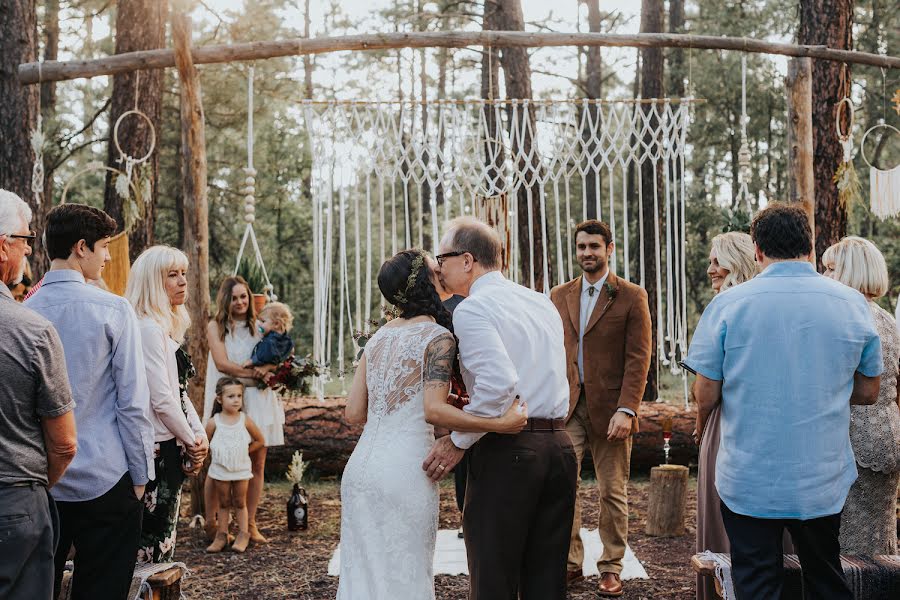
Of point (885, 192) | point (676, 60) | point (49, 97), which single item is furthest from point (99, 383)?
point (676, 60)

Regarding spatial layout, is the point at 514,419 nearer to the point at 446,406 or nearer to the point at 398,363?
the point at 446,406

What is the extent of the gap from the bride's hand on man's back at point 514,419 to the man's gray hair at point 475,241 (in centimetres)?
47

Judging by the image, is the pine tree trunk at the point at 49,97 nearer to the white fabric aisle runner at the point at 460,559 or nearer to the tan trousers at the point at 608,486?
the white fabric aisle runner at the point at 460,559

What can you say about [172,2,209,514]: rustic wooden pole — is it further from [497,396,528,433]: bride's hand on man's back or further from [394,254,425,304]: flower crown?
[497,396,528,433]: bride's hand on man's back

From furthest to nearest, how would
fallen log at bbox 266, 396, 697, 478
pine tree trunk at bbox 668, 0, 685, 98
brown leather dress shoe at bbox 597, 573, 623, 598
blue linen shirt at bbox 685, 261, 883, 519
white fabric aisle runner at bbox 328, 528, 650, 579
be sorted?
pine tree trunk at bbox 668, 0, 685, 98, fallen log at bbox 266, 396, 697, 478, white fabric aisle runner at bbox 328, 528, 650, 579, brown leather dress shoe at bbox 597, 573, 623, 598, blue linen shirt at bbox 685, 261, 883, 519

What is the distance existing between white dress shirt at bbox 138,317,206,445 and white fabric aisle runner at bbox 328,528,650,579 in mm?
1427

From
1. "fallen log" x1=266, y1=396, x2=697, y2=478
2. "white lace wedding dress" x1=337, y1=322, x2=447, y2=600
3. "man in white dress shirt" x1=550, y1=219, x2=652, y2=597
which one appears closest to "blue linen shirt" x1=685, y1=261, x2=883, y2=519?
"white lace wedding dress" x1=337, y1=322, x2=447, y2=600

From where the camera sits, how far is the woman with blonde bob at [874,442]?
3.21m

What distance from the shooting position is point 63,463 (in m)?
2.19

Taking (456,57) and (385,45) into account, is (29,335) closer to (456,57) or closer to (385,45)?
(385,45)

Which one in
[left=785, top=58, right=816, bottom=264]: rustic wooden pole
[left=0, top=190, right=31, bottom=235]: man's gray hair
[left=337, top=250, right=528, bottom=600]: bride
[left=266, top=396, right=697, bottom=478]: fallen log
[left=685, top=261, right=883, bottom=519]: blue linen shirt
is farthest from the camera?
[left=266, top=396, right=697, bottom=478]: fallen log

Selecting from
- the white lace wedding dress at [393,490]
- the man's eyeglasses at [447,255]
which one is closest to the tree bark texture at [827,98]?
the man's eyeglasses at [447,255]

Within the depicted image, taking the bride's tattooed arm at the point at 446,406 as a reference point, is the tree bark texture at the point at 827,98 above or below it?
above

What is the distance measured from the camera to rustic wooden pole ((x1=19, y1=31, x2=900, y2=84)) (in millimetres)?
4883
